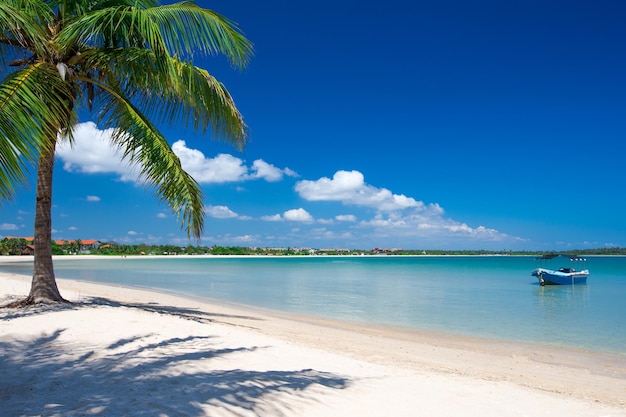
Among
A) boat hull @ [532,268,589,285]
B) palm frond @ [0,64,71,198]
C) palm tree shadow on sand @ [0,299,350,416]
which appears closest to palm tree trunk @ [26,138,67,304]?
palm tree shadow on sand @ [0,299,350,416]

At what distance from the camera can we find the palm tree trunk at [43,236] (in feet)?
28.5

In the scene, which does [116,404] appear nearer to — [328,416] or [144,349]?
[328,416]

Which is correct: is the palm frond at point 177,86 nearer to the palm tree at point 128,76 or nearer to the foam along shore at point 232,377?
the palm tree at point 128,76

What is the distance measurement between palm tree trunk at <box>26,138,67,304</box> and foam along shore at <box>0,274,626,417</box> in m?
0.69

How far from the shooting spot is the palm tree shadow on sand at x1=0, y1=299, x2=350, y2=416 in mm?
3549

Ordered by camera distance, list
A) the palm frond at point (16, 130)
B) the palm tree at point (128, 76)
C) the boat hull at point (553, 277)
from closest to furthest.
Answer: the palm frond at point (16, 130)
the palm tree at point (128, 76)
the boat hull at point (553, 277)

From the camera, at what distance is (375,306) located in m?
17.9

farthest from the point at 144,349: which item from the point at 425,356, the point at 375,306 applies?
the point at 375,306

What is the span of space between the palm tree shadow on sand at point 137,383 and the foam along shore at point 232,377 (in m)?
0.01

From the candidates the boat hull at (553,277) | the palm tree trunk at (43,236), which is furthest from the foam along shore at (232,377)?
the boat hull at (553,277)

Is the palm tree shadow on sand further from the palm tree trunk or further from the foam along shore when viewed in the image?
the palm tree trunk

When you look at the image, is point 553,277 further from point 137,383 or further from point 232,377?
point 137,383

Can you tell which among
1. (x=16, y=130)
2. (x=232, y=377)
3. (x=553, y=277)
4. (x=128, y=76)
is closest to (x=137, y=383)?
(x=232, y=377)

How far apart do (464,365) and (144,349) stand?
554cm
